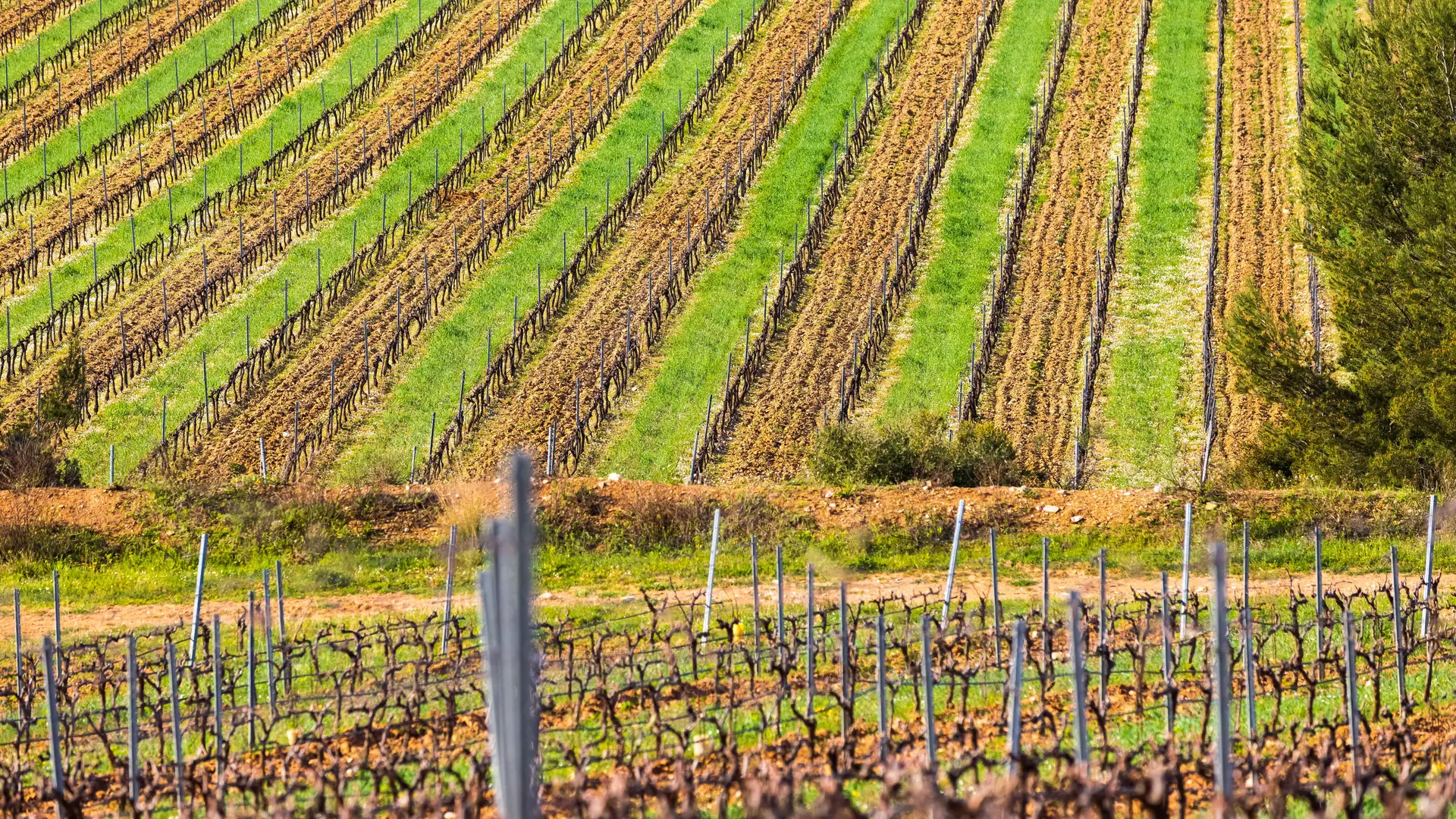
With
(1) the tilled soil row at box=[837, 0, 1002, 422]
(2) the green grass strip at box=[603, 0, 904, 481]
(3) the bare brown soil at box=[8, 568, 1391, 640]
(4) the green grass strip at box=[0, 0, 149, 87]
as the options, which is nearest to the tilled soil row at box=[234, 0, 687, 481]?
(2) the green grass strip at box=[603, 0, 904, 481]

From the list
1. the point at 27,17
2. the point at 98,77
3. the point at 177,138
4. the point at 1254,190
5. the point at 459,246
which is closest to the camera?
the point at 459,246

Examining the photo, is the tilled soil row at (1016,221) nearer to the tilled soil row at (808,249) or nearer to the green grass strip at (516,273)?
the tilled soil row at (808,249)

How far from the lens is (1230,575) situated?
1814 cm

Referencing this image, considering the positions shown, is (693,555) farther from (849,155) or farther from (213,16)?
(213,16)

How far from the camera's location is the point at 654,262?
107ft

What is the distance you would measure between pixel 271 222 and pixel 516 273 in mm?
6412

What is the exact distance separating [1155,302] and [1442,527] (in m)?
11.6

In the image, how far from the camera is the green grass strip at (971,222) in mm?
27906

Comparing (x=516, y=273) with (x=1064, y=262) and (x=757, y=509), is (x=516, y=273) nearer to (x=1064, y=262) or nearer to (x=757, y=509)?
(x=1064, y=262)

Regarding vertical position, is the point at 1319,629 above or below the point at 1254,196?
below

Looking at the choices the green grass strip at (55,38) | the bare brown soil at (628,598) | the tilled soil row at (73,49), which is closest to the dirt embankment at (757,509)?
the bare brown soil at (628,598)

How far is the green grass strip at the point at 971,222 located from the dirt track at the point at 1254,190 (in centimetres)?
451

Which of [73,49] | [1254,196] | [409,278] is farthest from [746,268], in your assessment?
[73,49]

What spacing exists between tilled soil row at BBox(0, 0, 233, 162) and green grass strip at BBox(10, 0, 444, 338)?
4769 mm
